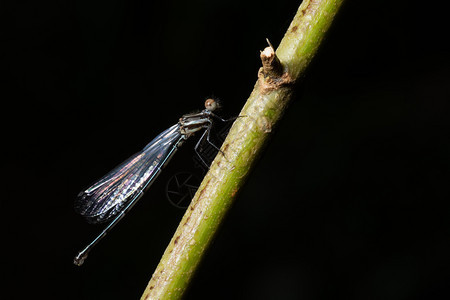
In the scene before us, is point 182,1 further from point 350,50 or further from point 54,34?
point 350,50

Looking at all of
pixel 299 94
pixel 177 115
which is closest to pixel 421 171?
pixel 177 115

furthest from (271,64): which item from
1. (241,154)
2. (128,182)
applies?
(128,182)

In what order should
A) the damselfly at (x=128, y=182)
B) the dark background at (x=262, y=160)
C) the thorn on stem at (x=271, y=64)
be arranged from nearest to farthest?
the thorn on stem at (x=271, y=64) → the damselfly at (x=128, y=182) → the dark background at (x=262, y=160)

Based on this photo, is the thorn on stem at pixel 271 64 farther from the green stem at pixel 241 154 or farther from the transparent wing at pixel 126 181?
the transparent wing at pixel 126 181

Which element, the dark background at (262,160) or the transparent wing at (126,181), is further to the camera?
the dark background at (262,160)

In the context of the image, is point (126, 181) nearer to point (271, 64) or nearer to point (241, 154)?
point (241, 154)

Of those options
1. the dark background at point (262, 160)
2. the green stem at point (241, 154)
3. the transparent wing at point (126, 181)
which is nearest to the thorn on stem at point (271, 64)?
the green stem at point (241, 154)

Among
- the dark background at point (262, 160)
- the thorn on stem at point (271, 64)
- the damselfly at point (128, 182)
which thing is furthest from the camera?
the dark background at point (262, 160)
